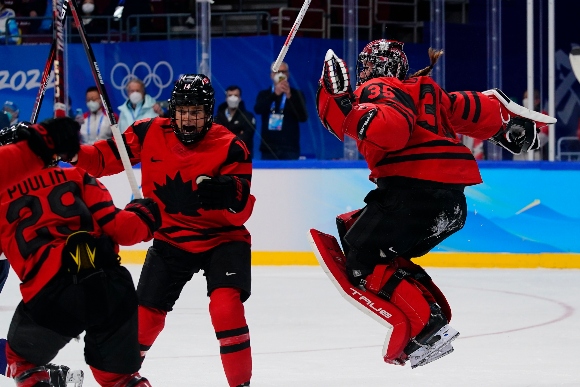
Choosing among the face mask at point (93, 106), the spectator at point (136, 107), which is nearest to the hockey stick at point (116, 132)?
the spectator at point (136, 107)

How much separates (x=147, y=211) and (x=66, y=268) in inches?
11.7

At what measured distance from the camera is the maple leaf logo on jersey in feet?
12.6

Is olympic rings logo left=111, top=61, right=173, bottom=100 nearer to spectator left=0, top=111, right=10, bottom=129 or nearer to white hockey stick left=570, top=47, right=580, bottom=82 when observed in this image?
spectator left=0, top=111, right=10, bottom=129

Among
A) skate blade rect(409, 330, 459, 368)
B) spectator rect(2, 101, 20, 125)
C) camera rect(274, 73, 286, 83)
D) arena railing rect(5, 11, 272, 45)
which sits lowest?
skate blade rect(409, 330, 459, 368)

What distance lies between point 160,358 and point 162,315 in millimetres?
778

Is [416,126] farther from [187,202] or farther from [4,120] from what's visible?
[4,120]

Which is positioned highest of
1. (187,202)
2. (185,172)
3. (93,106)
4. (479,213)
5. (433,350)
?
(93,106)

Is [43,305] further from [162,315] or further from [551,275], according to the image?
[551,275]

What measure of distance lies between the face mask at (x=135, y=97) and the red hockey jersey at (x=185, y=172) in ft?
13.6

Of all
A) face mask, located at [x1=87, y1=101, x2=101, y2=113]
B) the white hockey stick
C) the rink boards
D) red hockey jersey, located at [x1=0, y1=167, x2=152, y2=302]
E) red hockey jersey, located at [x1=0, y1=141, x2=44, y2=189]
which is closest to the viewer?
red hockey jersey, located at [x1=0, y1=141, x2=44, y2=189]

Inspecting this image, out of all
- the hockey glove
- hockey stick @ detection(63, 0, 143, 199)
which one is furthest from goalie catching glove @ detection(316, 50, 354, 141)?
hockey stick @ detection(63, 0, 143, 199)

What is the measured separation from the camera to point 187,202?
3846 mm

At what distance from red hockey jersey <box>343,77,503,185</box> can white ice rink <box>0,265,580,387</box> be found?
32.4 inches

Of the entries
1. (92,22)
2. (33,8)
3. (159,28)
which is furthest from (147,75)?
(33,8)
